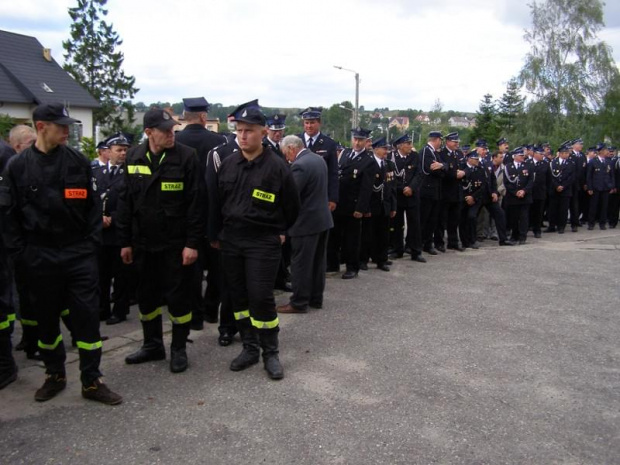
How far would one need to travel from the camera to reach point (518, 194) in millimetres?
12758

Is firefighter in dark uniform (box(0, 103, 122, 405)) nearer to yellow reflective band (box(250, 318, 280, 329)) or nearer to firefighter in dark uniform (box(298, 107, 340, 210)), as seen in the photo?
yellow reflective band (box(250, 318, 280, 329))

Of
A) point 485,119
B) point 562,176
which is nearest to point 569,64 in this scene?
point 485,119

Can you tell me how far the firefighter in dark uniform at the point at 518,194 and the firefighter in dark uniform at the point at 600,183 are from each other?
3.31 m

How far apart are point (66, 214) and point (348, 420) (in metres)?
2.55

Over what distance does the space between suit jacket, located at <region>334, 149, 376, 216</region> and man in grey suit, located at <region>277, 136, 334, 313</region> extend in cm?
173

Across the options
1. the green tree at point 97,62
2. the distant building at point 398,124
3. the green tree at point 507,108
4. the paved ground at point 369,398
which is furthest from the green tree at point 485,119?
the paved ground at point 369,398

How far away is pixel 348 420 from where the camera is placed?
4.09 metres

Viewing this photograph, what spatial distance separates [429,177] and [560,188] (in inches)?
221

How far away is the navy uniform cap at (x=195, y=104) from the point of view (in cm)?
601

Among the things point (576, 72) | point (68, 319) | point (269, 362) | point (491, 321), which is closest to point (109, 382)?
point (68, 319)

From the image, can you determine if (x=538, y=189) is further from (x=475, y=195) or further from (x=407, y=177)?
(x=407, y=177)

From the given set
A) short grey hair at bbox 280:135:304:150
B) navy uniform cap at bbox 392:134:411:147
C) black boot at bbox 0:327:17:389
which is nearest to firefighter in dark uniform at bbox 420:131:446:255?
navy uniform cap at bbox 392:134:411:147

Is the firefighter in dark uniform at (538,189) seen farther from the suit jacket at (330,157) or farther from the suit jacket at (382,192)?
the suit jacket at (330,157)

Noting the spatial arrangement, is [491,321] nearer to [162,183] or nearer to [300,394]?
[300,394]
